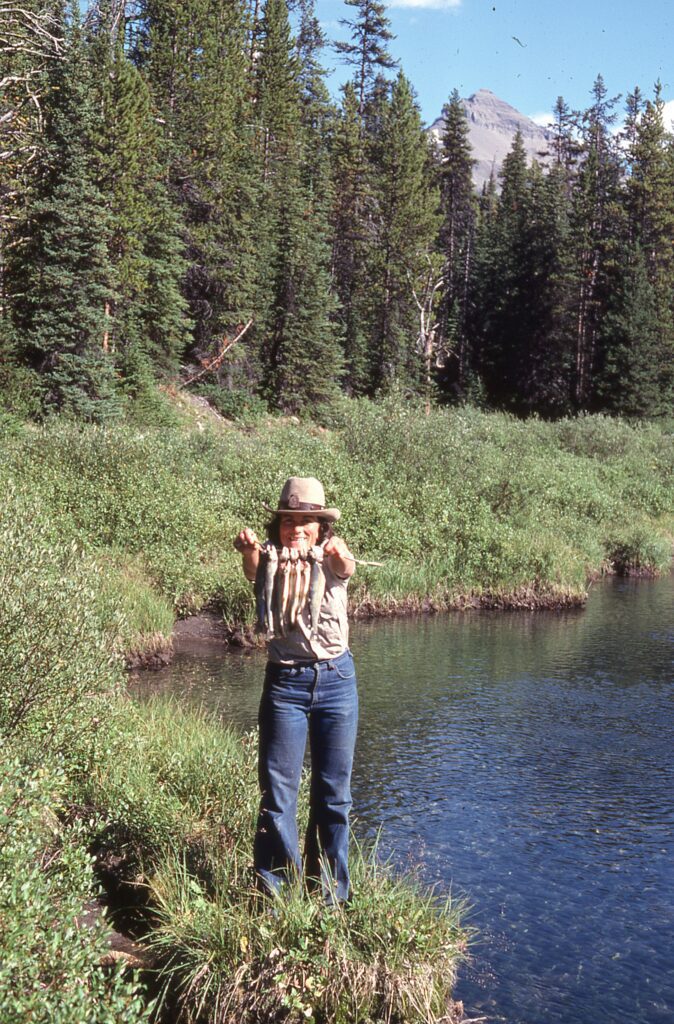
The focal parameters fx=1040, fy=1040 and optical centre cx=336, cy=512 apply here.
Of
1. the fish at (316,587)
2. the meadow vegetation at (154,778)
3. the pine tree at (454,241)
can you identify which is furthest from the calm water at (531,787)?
the pine tree at (454,241)

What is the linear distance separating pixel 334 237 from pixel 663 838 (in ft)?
166

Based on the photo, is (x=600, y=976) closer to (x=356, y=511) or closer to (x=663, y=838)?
(x=663, y=838)

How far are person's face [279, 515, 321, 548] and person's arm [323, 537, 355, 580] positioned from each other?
0.60 feet

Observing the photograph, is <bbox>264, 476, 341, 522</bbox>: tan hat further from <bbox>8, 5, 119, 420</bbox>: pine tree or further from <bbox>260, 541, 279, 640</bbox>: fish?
<bbox>8, 5, 119, 420</bbox>: pine tree

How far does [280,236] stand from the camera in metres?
46.9

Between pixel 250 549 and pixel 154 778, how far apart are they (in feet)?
10.4

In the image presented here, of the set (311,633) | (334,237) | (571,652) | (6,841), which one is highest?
(334,237)

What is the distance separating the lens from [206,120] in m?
41.2

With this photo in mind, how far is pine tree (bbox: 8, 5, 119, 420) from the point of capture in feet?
101

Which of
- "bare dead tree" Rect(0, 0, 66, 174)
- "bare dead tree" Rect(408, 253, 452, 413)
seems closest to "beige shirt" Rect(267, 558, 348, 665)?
"bare dead tree" Rect(0, 0, 66, 174)

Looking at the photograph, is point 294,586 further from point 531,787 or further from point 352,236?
point 352,236

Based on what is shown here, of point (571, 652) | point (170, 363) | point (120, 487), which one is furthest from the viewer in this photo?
point (170, 363)

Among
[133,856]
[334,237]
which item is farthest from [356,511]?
[334,237]

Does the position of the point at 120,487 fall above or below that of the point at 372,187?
below
